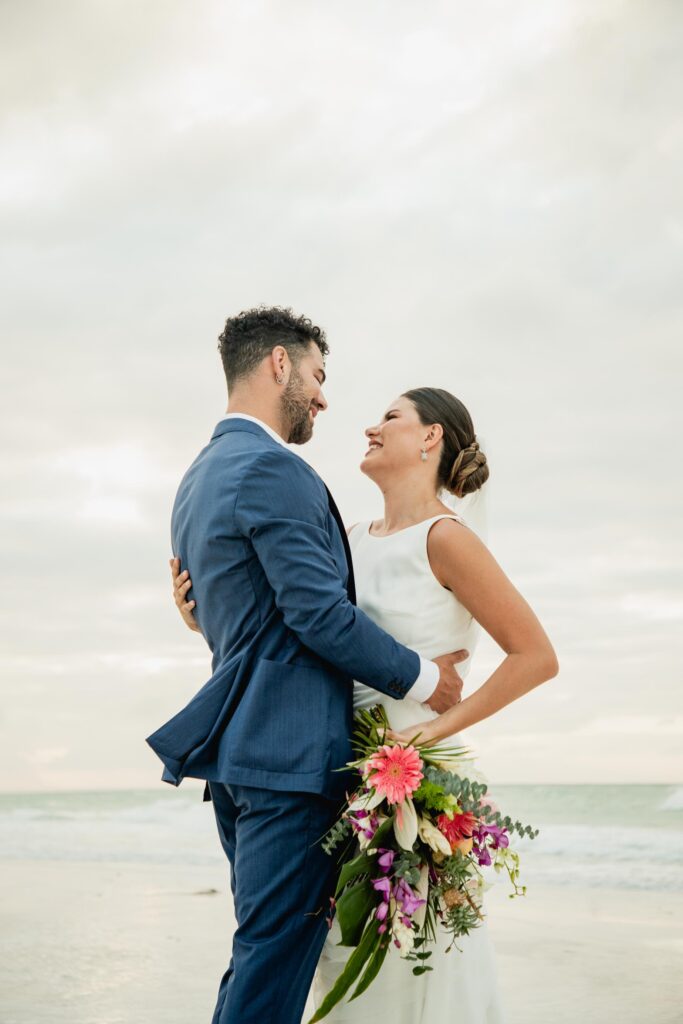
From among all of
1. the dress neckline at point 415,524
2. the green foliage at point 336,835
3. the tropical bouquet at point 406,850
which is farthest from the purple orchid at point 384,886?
the dress neckline at point 415,524

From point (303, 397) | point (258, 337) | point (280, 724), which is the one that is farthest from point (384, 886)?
point (258, 337)

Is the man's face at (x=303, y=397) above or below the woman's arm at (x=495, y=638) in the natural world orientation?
above

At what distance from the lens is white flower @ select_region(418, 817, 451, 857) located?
2688mm

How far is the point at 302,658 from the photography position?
9.12ft

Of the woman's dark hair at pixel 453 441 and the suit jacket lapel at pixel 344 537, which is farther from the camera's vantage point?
the woman's dark hair at pixel 453 441

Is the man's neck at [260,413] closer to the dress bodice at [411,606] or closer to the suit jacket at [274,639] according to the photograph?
the suit jacket at [274,639]

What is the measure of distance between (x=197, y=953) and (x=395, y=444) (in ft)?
15.2

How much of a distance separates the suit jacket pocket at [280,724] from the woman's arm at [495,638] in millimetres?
295

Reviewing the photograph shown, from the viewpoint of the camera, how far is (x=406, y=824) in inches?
105

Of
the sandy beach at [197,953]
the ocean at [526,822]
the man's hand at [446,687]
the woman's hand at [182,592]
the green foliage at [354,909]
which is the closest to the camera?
the green foliage at [354,909]

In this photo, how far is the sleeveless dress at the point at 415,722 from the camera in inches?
117

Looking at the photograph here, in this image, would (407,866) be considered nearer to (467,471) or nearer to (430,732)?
(430,732)

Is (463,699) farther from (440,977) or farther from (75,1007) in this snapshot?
(75,1007)

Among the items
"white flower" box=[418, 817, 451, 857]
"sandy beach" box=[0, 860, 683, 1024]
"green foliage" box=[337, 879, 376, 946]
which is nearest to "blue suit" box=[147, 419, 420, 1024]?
"green foliage" box=[337, 879, 376, 946]
